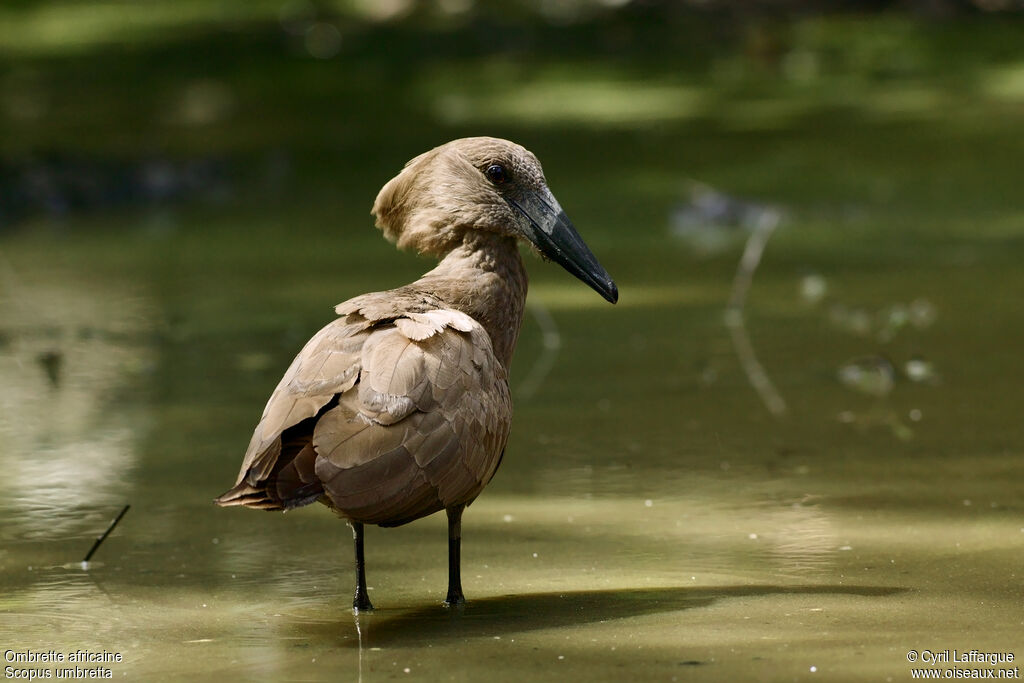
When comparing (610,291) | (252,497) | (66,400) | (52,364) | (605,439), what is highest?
(610,291)

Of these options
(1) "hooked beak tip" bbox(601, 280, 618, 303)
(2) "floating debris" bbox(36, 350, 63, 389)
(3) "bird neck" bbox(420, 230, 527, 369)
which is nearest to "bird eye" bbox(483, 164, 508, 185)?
(3) "bird neck" bbox(420, 230, 527, 369)

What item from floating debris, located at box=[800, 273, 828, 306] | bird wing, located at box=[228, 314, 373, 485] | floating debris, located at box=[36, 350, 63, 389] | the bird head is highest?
the bird head

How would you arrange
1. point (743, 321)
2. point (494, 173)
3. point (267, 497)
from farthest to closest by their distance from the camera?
point (743, 321), point (494, 173), point (267, 497)

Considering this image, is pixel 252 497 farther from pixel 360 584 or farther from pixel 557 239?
pixel 557 239

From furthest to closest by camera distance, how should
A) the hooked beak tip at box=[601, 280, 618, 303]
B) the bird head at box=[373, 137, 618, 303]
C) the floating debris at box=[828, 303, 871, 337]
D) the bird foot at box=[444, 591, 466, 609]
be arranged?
1. the floating debris at box=[828, 303, 871, 337]
2. the hooked beak tip at box=[601, 280, 618, 303]
3. the bird head at box=[373, 137, 618, 303]
4. the bird foot at box=[444, 591, 466, 609]

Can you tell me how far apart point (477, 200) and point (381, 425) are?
107cm

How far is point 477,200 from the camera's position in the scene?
5.56m

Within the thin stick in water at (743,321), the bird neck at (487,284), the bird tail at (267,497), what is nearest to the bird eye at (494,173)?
the bird neck at (487,284)

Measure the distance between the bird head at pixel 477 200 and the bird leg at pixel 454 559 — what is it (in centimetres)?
94

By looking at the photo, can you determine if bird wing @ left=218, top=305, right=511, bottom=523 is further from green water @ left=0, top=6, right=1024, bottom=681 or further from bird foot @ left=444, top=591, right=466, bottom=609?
green water @ left=0, top=6, right=1024, bottom=681

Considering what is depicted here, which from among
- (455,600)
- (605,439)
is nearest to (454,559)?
(455,600)

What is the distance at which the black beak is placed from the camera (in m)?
5.62

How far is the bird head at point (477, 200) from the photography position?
557 centimetres

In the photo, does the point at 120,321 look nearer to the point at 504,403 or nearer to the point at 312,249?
the point at 312,249
